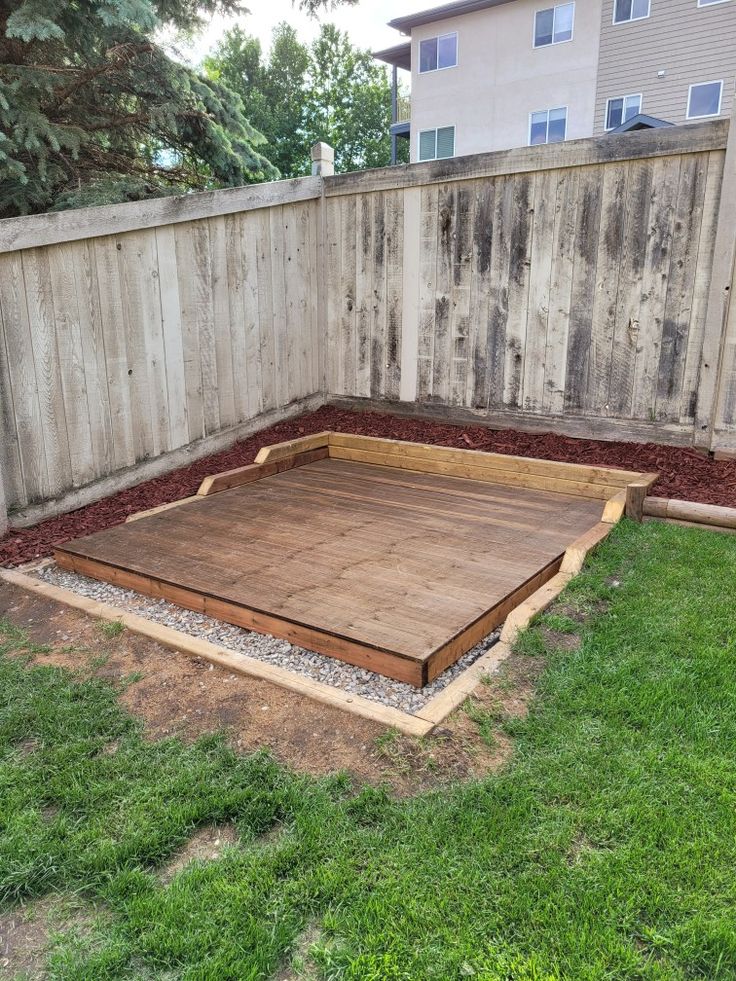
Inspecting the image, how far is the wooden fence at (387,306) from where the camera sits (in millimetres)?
3969

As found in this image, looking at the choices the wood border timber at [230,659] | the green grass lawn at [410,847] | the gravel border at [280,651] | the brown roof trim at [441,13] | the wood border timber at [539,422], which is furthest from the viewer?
the brown roof trim at [441,13]

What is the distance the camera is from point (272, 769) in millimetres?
1995

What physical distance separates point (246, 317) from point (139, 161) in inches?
86.2

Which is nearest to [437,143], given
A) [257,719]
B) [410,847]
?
[257,719]

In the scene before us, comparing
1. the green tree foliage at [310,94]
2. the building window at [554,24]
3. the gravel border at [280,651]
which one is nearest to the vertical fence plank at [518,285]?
the gravel border at [280,651]

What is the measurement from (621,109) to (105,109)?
458 inches

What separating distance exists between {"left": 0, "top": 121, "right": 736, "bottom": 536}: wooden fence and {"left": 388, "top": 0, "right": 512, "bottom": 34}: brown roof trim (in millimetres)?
12682

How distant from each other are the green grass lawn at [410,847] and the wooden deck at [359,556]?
55 cm

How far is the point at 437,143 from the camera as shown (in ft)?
56.0

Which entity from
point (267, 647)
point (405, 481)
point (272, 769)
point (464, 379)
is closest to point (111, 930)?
point (272, 769)

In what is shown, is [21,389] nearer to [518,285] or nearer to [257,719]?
[257,719]

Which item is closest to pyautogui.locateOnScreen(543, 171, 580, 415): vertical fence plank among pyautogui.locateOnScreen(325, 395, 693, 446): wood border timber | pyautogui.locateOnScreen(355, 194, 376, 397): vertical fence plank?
pyautogui.locateOnScreen(325, 395, 693, 446): wood border timber

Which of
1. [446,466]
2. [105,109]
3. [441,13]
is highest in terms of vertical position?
[441,13]

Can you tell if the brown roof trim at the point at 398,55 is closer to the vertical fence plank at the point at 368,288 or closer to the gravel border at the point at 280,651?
the vertical fence plank at the point at 368,288
